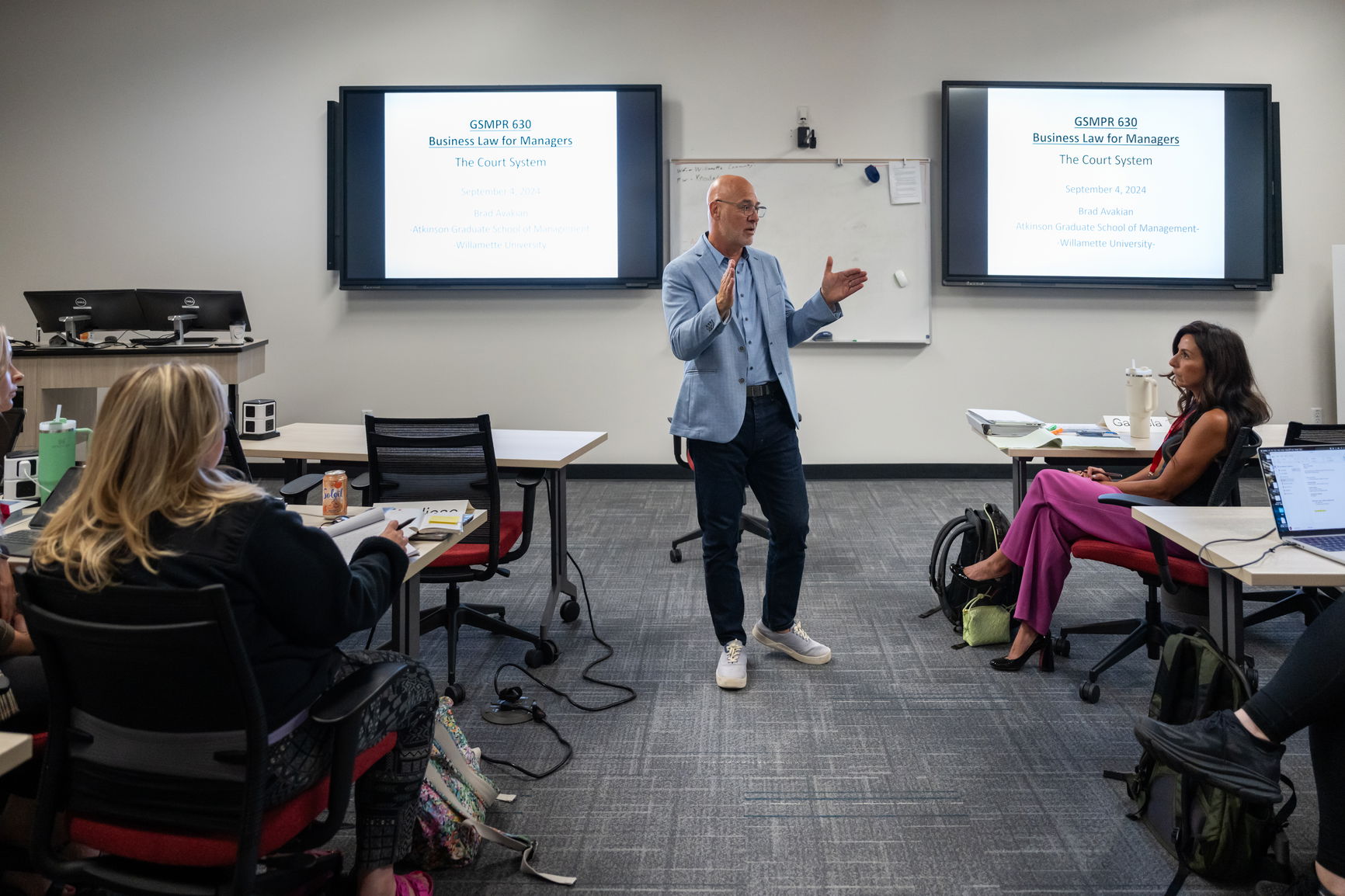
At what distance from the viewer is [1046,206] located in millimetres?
5934

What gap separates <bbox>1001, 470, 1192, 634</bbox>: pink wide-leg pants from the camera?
297 cm

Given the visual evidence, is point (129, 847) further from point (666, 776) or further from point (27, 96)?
point (27, 96)

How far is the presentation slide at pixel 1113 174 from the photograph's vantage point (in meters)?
5.89

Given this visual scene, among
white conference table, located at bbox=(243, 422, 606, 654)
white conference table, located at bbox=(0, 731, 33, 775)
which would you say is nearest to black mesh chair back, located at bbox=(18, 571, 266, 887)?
white conference table, located at bbox=(0, 731, 33, 775)

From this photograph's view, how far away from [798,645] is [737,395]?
852 millimetres

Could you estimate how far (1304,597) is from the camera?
3.37 meters

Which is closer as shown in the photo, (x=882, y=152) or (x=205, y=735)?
(x=205, y=735)

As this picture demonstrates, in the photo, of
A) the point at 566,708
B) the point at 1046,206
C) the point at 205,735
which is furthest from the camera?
the point at 1046,206

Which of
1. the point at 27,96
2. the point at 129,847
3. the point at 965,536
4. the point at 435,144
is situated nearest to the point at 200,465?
the point at 129,847

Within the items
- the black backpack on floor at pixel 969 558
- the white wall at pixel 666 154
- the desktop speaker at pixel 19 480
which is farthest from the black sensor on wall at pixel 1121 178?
the desktop speaker at pixel 19 480

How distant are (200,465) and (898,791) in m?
1.69

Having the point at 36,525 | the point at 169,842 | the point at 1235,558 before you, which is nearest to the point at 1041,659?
the point at 1235,558

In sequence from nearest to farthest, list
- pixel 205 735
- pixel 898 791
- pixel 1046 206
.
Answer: pixel 205 735
pixel 898 791
pixel 1046 206

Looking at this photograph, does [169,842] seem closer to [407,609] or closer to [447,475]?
[407,609]
